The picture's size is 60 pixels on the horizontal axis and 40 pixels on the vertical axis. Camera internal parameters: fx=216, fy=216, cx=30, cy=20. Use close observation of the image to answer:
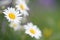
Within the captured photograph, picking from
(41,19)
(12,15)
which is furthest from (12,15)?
(41,19)

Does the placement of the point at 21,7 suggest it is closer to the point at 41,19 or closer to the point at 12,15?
the point at 12,15

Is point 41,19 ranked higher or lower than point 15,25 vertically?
higher

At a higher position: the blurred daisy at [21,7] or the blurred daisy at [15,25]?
the blurred daisy at [21,7]

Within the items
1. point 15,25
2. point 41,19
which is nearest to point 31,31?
point 15,25

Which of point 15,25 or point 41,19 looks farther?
point 41,19

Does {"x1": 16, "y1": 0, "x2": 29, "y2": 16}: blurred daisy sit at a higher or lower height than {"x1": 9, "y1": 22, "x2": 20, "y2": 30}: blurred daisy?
higher
